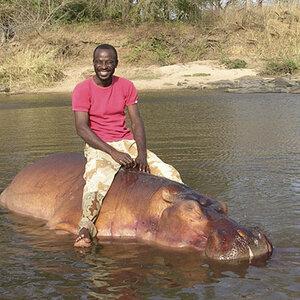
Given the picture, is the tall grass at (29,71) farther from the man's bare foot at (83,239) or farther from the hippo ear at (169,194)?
the hippo ear at (169,194)

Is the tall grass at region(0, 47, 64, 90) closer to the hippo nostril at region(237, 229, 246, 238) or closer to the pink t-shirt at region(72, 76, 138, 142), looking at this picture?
the pink t-shirt at region(72, 76, 138, 142)

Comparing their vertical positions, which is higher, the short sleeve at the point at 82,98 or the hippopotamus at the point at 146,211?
the short sleeve at the point at 82,98

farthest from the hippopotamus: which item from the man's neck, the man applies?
the man's neck

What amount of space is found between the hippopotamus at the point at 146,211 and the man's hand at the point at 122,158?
10 centimetres

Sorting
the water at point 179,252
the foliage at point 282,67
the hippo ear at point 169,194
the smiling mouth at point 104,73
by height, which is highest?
the smiling mouth at point 104,73

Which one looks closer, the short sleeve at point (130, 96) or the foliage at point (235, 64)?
the short sleeve at point (130, 96)

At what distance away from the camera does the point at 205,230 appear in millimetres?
3949

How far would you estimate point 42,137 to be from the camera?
9.54 meters

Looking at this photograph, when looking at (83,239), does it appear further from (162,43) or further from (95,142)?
(162,43)

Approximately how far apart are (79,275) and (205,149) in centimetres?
442

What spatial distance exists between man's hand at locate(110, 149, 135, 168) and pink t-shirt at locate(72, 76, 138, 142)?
29 cm

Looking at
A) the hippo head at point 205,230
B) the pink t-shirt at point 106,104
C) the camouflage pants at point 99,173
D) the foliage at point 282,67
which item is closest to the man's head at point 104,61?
the pink t-shirt at point 106,104

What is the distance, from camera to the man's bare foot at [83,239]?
429 centimetres

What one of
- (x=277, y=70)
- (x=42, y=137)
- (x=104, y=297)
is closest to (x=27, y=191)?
(x=104, y=297)
